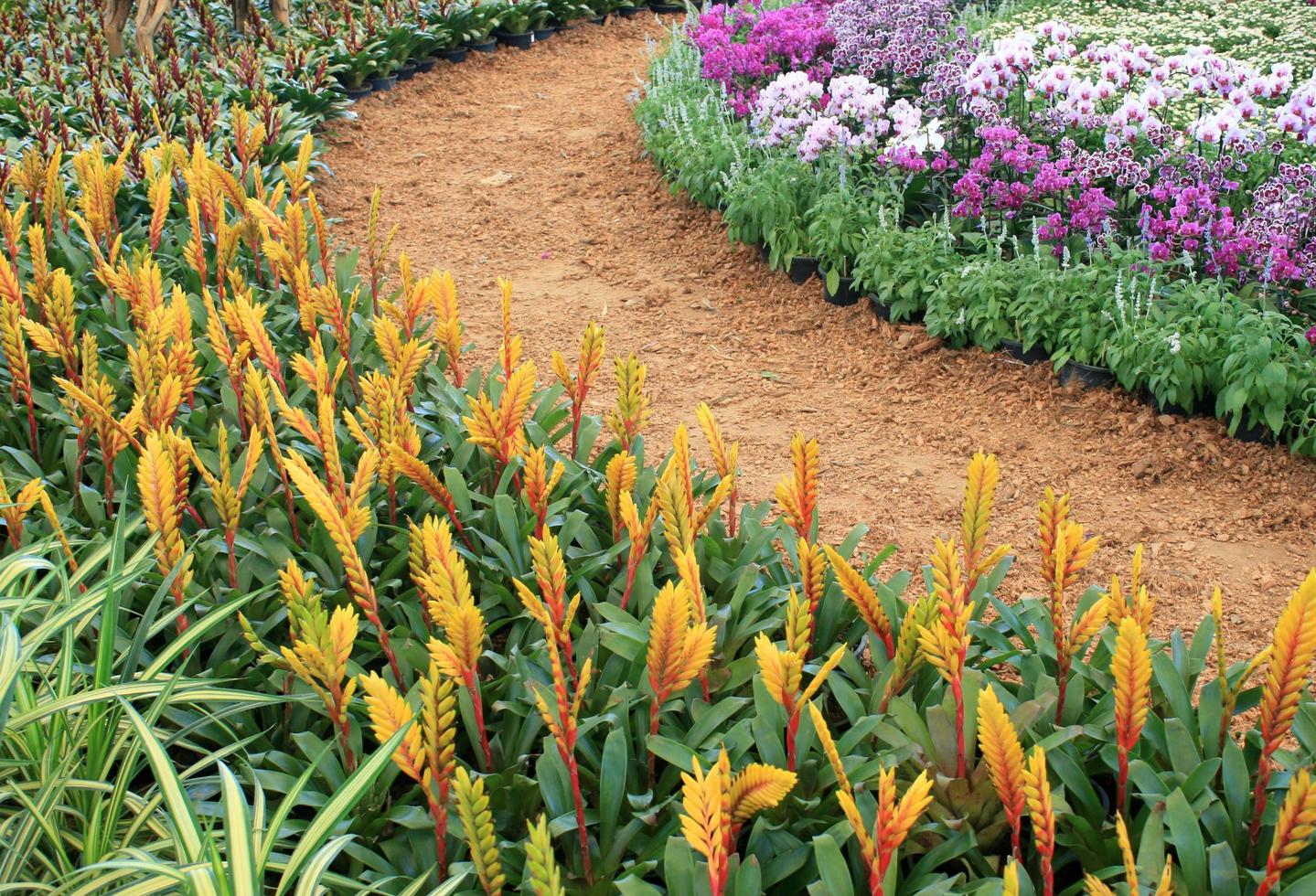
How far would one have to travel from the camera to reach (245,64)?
7.80 metres

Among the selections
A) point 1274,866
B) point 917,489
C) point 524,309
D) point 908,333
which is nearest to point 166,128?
point 524,309

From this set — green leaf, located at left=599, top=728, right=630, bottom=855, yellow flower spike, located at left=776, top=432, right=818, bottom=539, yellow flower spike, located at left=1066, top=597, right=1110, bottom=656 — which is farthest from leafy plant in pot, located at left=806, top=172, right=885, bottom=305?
green leaf, located at left=599, top=728, right=630, bottom=855

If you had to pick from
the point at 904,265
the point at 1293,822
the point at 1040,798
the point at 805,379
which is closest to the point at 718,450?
the point at 1040,798

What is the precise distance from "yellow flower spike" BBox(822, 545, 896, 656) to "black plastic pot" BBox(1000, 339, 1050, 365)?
2774 mm

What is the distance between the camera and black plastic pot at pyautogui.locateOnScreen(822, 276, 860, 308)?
5379mm

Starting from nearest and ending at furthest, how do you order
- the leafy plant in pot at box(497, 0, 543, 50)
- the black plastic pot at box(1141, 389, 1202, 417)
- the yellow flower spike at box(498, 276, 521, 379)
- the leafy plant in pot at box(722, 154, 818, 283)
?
the yellow flower spike at box(498, 276, 521, 379) → the black plastic pot at box(1141, 389, 1202, 417) → the leafy plant in pot at box(722, 154, 818, 283) → the leafy plant in pot at box(497, 0, 543, 50)

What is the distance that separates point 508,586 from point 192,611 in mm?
699

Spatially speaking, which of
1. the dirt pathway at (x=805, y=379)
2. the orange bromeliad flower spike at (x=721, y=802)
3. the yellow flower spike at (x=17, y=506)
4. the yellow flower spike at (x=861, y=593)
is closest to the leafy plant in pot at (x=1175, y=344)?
the dirt pathway at (x=805, y=379)

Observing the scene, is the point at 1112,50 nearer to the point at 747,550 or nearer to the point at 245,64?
the point at 747,550

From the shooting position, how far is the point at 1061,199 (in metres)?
5.20

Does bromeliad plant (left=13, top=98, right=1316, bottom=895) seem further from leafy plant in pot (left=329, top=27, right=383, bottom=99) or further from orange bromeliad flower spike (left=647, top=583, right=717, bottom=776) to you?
leafy plant in pot (left=329, top=27, right=383, bottom=99)

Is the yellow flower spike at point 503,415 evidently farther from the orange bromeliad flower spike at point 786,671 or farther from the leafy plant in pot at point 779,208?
the leafy plant in pot at point 779,208

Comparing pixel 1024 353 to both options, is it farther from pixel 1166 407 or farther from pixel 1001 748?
pixel 1001 748

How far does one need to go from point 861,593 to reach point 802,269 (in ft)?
12.1
